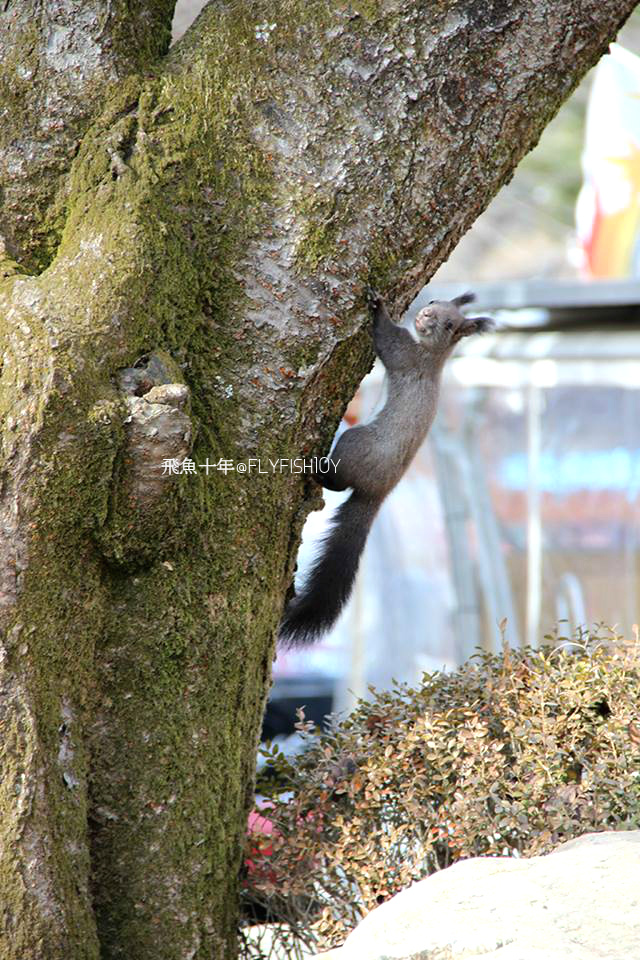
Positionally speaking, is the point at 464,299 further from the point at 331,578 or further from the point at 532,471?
the point at 532,471

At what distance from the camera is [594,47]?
2.85 meters

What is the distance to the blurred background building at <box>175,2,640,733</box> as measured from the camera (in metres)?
7.10

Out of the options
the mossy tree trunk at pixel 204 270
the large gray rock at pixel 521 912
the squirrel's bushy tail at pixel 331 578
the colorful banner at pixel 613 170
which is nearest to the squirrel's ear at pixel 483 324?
the squirrel's bushy tail at pixel 331 578

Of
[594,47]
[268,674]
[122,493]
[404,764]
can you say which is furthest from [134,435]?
[594,47]

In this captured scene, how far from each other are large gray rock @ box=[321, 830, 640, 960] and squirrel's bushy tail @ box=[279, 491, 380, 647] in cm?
101

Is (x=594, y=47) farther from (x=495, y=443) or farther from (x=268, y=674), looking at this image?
(x=495, y=443)

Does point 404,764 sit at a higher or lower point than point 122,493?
lower

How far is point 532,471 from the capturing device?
24.8 ft

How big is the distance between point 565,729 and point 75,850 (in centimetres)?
133

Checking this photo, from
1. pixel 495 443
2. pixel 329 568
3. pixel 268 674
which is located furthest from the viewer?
pixel 495 443

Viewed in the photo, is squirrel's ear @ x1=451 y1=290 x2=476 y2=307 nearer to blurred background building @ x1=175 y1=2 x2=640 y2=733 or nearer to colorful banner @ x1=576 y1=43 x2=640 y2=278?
blurred background building @ x1=175 y1=2 x2=640 y2=733

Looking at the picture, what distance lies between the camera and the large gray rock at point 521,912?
204 cm

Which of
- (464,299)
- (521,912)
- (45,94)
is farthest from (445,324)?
(521,912)

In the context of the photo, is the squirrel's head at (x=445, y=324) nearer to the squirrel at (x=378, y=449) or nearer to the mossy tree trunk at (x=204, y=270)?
the squirrel at (x=378, y=449)
